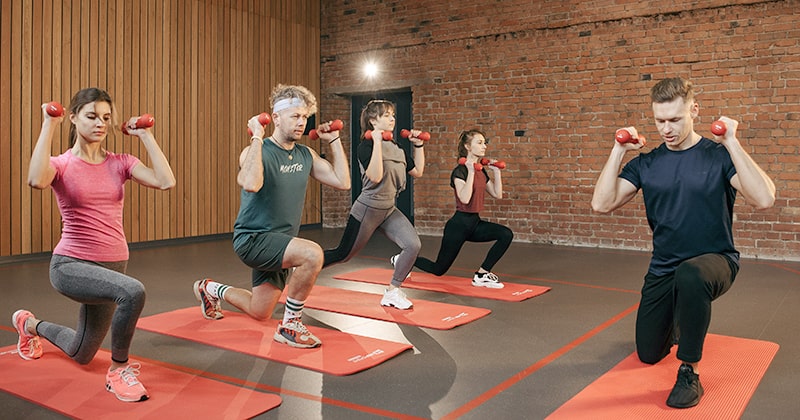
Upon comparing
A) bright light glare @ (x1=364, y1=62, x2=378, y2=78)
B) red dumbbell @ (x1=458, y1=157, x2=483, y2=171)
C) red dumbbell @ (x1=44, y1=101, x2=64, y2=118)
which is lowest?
red dumbbell @ (x1=458, y1=157, x2=483, y2=171)

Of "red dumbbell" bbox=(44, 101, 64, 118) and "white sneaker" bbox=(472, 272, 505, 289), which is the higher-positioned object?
"red dumbbell" bbox=(44, 101, 64, 118)

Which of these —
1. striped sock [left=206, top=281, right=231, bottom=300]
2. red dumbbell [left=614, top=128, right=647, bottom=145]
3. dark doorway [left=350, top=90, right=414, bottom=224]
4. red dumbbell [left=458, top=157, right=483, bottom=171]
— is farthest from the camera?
Result: dark doorway [left=350, top=90, right=414, bottom=224]

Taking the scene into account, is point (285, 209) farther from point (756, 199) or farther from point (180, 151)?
point (180, 151)

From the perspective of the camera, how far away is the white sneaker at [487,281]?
17.6 ft

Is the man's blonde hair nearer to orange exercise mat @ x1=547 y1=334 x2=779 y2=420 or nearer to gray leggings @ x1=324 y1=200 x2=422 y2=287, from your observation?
gray leggings @ x1=324 y1=200 x2=422 y2=287

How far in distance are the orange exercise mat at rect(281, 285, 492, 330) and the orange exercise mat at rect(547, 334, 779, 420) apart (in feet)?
Answer: 3.81

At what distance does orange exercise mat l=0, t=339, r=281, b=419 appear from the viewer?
2602 mm

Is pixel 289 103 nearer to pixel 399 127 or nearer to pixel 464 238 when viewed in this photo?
pixel 464 238

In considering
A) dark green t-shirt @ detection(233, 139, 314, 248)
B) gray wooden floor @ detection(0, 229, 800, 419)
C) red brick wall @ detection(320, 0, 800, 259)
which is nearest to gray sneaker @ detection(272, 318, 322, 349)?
gray wooden floor @ detection(0, 229, 800, 419)

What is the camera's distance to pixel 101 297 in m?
2.69

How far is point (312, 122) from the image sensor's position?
914cm

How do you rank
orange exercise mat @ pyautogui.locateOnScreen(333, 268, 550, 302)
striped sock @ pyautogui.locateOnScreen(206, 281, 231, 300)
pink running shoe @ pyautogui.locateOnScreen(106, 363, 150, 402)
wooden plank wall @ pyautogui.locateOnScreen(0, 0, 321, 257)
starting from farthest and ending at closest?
wooden plank wall @ pyautogui.locateOnScreen(0, 0, 321, 257)
orange exercise mat @ pyautogui.locateOnScreen(333, 268, 550, 302)
striped sock @ pyautogui.locateOnScreen(206, 281, 231, 300)
pink running shoe @ pyautogui.locateOnScreen(106, 363, 150, 402)

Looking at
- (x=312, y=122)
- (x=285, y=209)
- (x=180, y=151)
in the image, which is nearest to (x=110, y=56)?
(x=180, y=151)

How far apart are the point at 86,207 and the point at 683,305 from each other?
249 centimetres
